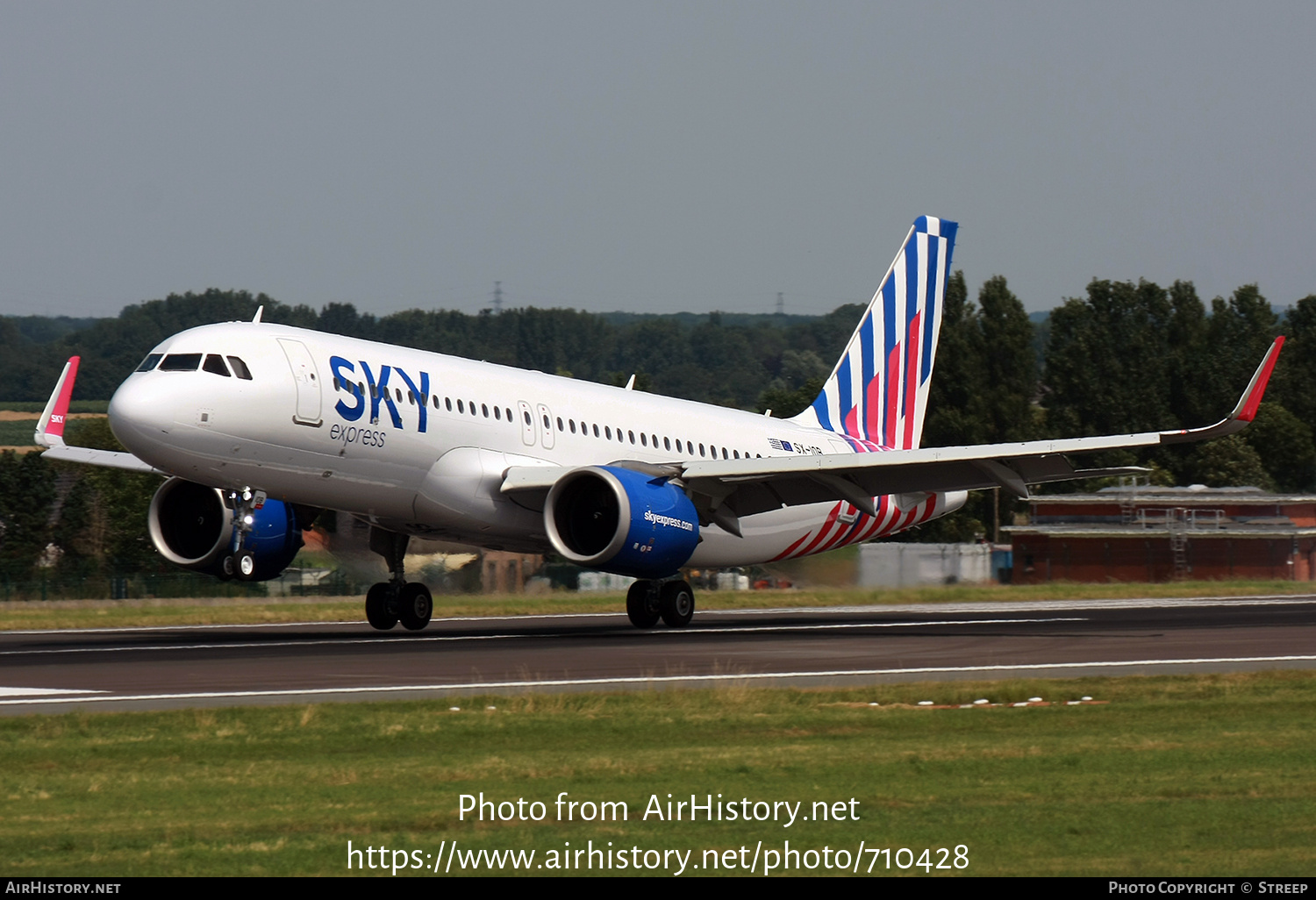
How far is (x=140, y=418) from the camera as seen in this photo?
26.3m

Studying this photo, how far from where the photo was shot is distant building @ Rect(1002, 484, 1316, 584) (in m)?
67.5

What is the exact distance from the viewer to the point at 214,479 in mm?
27547

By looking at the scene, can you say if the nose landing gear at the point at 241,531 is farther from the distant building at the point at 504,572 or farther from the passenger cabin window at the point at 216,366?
the distant building at the point at 504,572

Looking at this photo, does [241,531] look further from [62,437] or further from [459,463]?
[62,437]

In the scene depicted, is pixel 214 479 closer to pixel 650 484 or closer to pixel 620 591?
pixel 650 484

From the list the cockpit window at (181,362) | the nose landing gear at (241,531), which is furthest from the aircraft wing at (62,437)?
the cockpit window at (181,362)

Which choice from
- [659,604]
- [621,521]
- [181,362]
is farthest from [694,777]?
[659,604]

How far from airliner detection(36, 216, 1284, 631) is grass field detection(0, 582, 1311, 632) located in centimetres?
583

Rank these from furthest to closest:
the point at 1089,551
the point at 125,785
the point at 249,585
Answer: the point at 1089,551 < the point at 249,585 < the point at 125,785

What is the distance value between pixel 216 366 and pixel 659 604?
981 cm

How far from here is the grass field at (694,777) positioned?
34.8 feet

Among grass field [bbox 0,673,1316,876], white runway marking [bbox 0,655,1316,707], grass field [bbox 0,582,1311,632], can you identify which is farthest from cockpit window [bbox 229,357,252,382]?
grass field [bbox 0,582,1311,632]

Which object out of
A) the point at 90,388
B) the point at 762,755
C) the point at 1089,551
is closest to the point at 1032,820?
the point at 762,755

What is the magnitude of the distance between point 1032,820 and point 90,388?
149m
